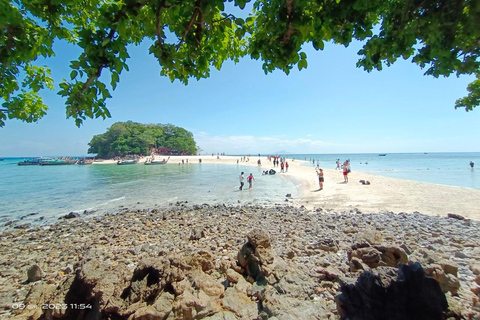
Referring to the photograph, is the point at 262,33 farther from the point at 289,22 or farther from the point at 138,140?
the point at 138,140

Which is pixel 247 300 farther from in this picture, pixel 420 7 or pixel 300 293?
pixel 420 7

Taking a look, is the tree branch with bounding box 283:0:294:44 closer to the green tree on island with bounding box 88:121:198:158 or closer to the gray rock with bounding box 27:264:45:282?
the gray rock with bounding box 27:264:45:282

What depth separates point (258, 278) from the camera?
3650 millimetres

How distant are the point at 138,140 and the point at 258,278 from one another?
101943 mm

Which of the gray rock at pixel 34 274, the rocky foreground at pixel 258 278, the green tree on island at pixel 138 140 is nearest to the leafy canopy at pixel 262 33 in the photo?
the rocky foreground at pixel 258 278

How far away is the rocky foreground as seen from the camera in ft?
8.19

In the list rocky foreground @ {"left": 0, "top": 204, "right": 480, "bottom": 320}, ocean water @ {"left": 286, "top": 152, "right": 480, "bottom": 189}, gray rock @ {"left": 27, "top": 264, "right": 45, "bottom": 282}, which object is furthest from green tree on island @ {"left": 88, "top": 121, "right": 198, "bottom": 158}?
gray rock @ {"left": 27, "top": 264, "right": 45, "bottom": 282}

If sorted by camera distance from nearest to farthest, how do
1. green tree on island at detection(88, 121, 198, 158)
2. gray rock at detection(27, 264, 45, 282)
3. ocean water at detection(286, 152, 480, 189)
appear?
gray rock at detection(27, 264, 45, 282), ocean water at detection(286, 152, 480, 189), green tree on island at detection(88, 121, 198, 158)

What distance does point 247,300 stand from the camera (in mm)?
3158

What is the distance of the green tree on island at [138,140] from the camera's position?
93125 mm

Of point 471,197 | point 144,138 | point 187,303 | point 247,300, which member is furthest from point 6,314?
point 144,138

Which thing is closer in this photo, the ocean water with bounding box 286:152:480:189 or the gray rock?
the gray rock

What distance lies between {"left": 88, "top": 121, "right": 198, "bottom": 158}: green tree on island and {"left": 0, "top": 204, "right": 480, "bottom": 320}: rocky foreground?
9462 cm

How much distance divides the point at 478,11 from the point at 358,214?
9945mm
